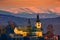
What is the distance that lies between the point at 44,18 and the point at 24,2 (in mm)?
330

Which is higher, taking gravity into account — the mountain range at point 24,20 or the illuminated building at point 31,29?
the mountain range at point 24,20

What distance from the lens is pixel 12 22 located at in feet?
8.73

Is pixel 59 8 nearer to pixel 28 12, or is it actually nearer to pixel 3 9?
pixel 28 12

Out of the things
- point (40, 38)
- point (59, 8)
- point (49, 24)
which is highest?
point (59, 8)

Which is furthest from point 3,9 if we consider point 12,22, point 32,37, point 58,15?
point 58,15

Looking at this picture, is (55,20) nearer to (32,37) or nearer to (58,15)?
(58,15)

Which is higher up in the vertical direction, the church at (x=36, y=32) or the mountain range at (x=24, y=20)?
the mountain range at (x=24, y=20)

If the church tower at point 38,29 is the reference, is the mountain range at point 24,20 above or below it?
above

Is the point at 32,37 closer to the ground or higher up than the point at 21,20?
closer to the ground

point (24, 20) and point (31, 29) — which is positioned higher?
point (24, 20)

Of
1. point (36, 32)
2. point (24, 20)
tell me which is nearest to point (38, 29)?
point (36, 32)

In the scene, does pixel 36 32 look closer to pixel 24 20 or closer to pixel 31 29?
pixel 31 29

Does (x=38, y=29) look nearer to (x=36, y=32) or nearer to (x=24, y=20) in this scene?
(x=36, y=32)

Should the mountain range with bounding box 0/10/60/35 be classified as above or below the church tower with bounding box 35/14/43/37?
above
